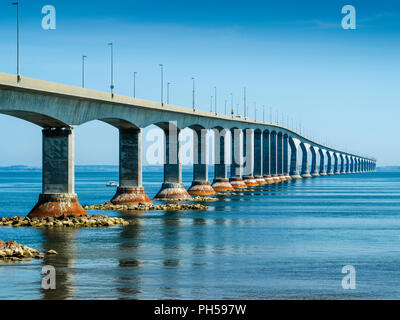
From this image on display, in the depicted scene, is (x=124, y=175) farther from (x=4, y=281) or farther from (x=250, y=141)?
(x=250, y=141)

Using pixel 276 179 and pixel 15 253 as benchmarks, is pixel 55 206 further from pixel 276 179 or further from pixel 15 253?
pixel 276 179

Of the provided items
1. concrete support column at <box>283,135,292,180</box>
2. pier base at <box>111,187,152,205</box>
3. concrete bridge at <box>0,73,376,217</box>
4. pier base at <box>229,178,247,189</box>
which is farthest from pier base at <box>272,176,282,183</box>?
pier base at <box>111,187,152,205</box>

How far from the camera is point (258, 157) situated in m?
156

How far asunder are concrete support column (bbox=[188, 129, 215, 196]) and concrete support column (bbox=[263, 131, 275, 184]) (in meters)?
57.3

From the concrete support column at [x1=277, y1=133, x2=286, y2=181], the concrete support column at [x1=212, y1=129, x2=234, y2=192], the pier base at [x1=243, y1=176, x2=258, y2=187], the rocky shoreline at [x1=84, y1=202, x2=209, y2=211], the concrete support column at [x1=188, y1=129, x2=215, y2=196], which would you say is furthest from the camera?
the concrete support column at [x1=277, y1=133, x2=286, y2=181]

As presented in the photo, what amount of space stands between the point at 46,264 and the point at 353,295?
14.0m

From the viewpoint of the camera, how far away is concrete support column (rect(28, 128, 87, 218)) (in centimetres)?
5625

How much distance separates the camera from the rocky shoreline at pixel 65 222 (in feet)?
173

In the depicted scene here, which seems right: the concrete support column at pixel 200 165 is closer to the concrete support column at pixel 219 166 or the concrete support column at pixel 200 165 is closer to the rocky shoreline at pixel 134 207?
the concrete support column at pixel 219 166

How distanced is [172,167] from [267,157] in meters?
75.9

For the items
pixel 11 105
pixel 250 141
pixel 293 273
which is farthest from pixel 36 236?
pixel 250 141

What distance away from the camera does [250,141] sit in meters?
147

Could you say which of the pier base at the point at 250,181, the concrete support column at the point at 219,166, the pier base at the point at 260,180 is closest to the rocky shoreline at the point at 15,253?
the concrete support column at the point at 219,166

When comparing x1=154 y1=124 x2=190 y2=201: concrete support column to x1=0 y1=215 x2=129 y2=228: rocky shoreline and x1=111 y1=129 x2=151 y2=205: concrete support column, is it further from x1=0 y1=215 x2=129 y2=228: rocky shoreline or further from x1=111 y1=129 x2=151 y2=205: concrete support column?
A: x1=0 y1=215 x2=129 y2=228: rocky shoreline
